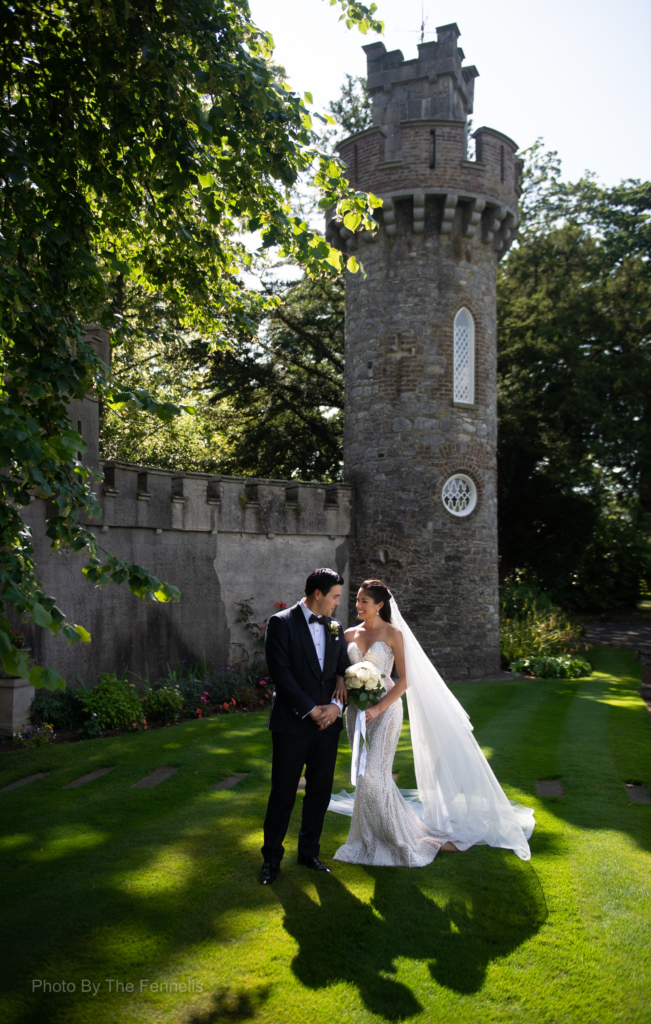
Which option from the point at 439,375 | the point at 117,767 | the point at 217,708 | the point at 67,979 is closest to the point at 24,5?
the point at 67,979

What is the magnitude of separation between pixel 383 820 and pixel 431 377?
10.0 metres

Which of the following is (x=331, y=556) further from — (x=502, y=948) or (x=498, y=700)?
(x=502, y=948)

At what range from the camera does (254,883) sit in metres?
4.71

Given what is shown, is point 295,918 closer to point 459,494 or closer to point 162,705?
point 162,705

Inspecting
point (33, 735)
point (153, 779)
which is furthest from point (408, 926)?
point (33, 735)

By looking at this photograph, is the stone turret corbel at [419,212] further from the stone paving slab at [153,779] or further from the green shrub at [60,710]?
the stone paving slab at [153,779]

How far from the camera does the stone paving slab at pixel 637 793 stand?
21.7 ft

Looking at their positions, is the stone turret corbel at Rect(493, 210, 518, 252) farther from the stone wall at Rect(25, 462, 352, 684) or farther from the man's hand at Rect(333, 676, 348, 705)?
the man's hand at Rect(333, 676, 348, 705)

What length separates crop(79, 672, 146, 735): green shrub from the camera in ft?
29.8

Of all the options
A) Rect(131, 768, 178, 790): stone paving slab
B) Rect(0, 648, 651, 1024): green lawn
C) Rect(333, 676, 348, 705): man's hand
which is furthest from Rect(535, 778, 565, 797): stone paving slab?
Rect(131, 768, 178, 790): stone paving slab

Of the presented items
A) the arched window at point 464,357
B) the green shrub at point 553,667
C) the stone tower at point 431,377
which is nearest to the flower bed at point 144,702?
the stone tower at point 431,377

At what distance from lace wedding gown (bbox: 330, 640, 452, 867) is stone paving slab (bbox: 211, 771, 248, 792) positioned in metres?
1.92

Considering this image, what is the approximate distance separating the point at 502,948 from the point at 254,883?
1.61 m

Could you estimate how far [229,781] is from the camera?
7.11m
